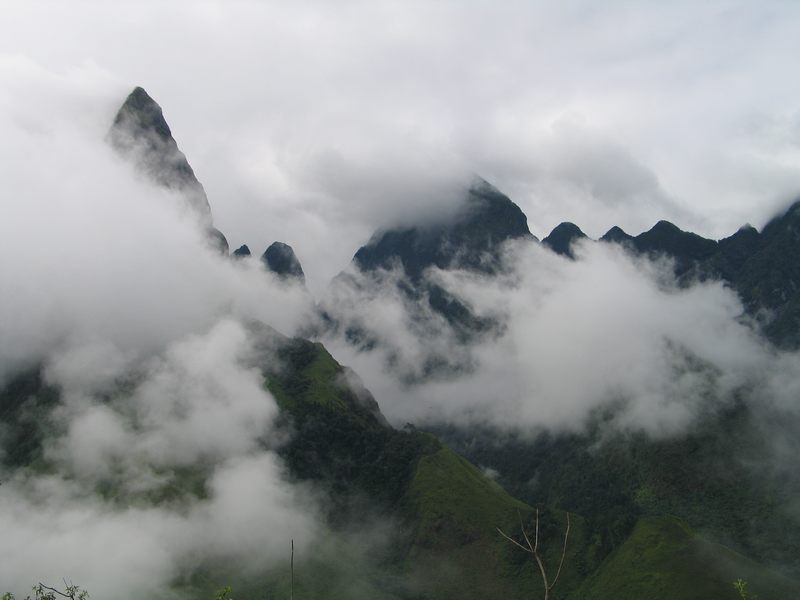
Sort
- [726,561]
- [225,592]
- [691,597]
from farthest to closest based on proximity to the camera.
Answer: [726,561] < [691,597] < [225,592]

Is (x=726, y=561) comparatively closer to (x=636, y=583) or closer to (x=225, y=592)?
(x=636, y=583)

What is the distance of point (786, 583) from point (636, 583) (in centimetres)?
4035

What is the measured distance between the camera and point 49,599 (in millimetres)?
47781

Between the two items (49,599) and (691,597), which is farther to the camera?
(691,597)

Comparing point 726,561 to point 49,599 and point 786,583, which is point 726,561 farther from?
point 49,599

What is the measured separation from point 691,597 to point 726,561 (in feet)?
84.1

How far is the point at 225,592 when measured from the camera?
4581 centimetres

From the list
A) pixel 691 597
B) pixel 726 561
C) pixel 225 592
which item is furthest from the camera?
pixel 726 561

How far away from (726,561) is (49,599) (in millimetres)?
197920

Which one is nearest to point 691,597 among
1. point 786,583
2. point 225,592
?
Result: point 786,583

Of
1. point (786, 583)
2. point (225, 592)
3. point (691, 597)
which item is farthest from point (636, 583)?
point (225, 592)

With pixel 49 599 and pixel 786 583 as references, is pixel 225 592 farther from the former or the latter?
pixel 786 583

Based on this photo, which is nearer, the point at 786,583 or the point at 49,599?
the point at 49,599

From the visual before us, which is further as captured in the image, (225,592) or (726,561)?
(726,561)
